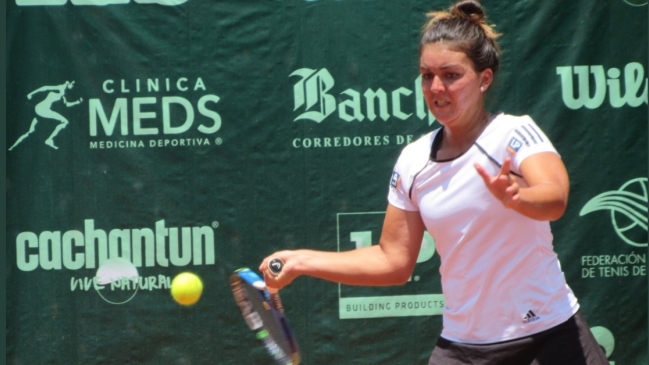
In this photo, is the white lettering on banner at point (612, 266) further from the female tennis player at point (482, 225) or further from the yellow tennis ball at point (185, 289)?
the female tennis player at point (482, 225)

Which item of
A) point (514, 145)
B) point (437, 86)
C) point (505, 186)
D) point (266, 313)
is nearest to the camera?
point (505, 186)

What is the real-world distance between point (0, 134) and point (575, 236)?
335cm

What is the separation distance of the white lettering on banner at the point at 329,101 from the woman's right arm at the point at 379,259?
2101 mm

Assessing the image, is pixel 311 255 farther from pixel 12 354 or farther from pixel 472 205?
pixel 12 354

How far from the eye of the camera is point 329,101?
481cm

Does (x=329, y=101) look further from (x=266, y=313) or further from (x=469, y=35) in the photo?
(x=469, y=35)

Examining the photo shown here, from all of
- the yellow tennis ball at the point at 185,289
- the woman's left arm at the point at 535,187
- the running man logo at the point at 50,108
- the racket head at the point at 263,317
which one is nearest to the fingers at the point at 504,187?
the woman's left arm at the point at 535,187

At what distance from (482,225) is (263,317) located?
3.32ft

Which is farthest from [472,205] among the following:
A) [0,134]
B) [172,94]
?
[0,134]

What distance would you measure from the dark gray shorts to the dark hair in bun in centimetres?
82

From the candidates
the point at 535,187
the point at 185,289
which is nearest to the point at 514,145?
the point at 535,187

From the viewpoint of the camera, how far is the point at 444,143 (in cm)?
263

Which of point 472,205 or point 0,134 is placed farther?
point 0,134

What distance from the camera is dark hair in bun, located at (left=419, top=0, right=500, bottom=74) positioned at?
8.38 ft
